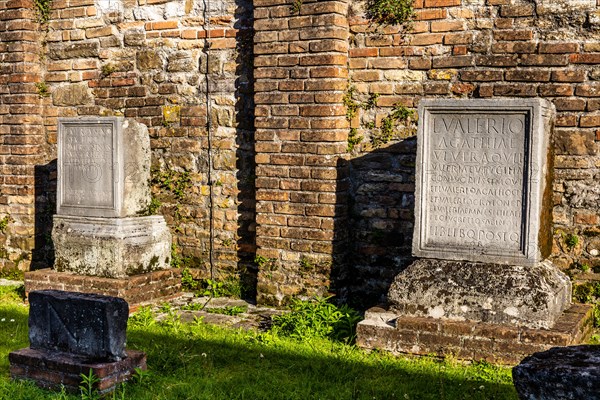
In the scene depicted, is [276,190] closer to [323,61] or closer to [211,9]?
[323,61]

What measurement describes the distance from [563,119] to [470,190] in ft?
3.42

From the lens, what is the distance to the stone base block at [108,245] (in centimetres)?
684

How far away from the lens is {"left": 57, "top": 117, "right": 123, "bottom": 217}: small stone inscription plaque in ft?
22.8

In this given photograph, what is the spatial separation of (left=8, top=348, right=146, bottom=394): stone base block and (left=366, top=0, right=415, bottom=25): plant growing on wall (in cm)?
346

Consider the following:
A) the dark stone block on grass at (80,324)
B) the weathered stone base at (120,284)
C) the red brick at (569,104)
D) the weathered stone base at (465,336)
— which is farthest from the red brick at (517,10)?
the weathered stone base at (120,284)

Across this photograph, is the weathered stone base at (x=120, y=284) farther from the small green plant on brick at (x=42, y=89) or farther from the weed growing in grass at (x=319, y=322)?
the small green plant on brick at (x=42, y=89)

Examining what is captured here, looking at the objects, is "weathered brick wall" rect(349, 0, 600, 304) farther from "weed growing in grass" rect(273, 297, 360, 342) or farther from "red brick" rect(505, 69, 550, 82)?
"weed growing in grass" rect(273, 297, 360, 342)

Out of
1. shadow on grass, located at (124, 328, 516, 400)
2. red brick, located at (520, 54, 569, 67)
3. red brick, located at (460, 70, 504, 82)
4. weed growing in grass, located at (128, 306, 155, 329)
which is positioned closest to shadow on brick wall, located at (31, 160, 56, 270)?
weed growing in grass, located at (128, 306, 155, 329)

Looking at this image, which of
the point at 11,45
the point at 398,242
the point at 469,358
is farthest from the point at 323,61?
the point at 11,45

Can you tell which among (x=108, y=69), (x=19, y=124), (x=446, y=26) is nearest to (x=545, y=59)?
(x=446, y=26)

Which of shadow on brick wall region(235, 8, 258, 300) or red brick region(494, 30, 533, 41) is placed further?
shadow on brick wall region(235, 8, 258, 300)

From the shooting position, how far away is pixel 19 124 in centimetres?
804

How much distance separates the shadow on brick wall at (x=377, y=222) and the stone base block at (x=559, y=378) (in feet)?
12.5

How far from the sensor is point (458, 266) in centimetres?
525
